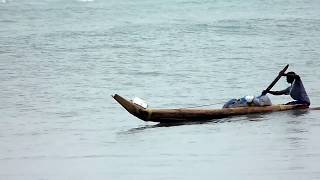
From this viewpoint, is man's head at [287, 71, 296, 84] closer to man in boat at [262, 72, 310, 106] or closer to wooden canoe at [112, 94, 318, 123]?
man in boat at [262, 72, 310, 106]

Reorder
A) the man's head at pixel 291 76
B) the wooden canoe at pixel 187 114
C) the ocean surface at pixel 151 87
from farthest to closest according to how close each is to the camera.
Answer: the man's head at pixel 291 76
the wooden canoe at pixel 187 114
the ocean surface at pixel 151 87

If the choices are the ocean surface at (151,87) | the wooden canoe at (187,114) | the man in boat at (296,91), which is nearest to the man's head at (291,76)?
the man in boat at (296,91)

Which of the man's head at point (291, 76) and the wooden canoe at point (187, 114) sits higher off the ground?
the man's head at point (291, 76)

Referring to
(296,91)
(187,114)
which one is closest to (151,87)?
(296,91)

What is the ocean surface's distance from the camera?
1172cm

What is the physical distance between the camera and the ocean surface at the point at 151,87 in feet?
38.4

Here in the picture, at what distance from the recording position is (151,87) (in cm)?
2391

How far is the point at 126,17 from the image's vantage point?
51.2 m

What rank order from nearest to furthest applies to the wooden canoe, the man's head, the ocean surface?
the ocean surface
the wooden canoe
the man's head

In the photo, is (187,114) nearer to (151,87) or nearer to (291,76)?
(291,76)

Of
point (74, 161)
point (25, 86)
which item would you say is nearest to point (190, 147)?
point (74, 161)

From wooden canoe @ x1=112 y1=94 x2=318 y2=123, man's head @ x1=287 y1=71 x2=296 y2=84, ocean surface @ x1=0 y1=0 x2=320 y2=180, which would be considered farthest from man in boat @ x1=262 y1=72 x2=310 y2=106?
wooden canoe @ x1=112 y1=94 x2=318 y2=123

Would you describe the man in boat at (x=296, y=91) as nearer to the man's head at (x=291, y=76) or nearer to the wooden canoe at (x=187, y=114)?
the man's head at (x=291, y=76)

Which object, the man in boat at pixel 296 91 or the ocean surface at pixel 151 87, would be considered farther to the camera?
the man in boat at pixel 296 91
